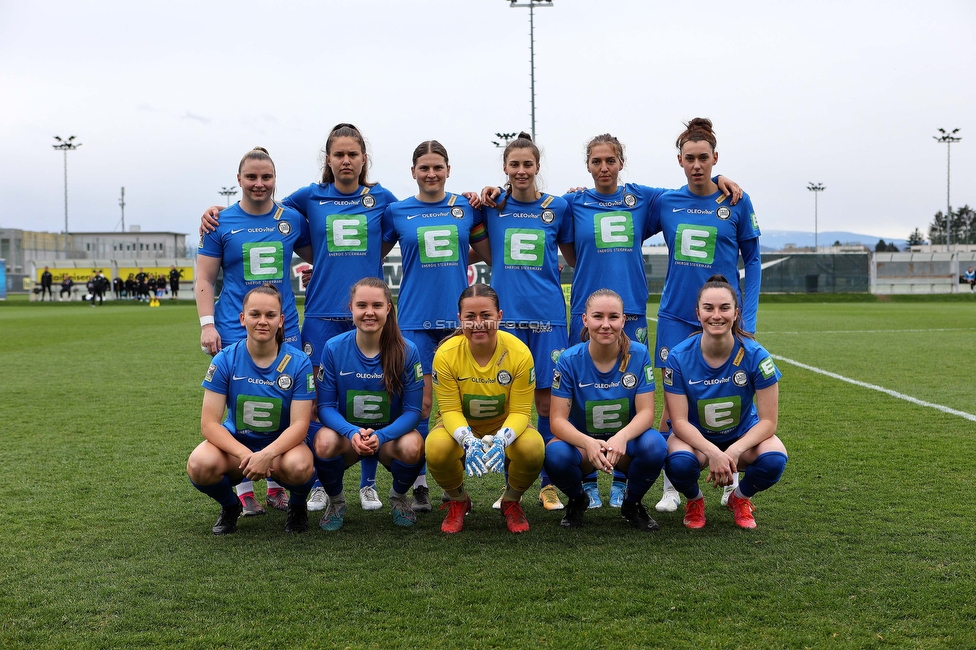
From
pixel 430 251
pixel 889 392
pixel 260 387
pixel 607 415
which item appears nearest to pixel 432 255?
pixel 430 251

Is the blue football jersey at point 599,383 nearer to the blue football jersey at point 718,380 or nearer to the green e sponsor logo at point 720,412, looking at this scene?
the blue football jersey at point 718,380

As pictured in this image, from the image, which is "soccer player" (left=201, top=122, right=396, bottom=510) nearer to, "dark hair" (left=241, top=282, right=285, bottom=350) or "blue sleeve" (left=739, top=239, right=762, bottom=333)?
"dark hair" (left=241, top=282, right=285, bottom=350)

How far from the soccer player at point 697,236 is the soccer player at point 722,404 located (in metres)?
0.42

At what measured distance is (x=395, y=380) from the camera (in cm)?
381

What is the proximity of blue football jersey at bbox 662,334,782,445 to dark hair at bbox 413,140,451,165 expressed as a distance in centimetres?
151

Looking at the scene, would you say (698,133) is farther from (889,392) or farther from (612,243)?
(889,392)

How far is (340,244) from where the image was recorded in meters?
4.29

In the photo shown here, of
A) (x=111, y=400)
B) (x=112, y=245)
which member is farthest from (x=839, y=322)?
(x=112, y=245)

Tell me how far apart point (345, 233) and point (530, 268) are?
0.96 metres

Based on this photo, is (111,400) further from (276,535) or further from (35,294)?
(35,294)

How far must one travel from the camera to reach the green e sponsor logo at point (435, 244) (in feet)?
13.8

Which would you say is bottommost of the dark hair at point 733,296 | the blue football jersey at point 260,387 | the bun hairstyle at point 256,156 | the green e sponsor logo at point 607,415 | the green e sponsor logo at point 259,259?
the green e sponsor logo at point 607,415

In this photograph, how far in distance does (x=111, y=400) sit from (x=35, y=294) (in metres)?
34.5

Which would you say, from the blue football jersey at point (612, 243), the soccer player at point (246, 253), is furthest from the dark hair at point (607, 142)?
the soccer player at point (246, 253)
